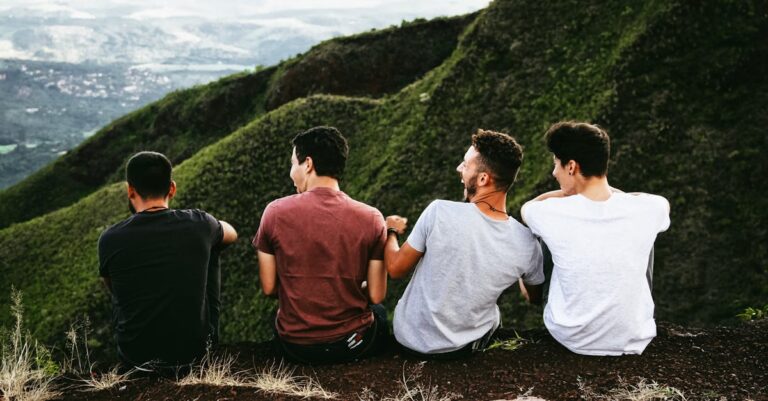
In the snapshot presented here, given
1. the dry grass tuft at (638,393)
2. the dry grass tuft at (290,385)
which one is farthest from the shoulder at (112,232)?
the dry grass tuft at (638,393)

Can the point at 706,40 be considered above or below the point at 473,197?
above

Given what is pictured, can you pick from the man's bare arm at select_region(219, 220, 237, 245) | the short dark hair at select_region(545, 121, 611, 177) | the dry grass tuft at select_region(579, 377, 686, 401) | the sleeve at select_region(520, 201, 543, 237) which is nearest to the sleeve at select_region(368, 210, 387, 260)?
the sleeve at select_region(520, 201, 543, 237)

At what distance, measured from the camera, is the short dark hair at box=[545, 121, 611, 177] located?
5.42 m

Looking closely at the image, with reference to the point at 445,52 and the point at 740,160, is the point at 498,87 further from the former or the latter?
the point at 445,52

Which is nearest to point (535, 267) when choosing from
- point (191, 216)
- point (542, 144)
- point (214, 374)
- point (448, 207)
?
point (448, 207)

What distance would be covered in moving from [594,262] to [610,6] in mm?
17626

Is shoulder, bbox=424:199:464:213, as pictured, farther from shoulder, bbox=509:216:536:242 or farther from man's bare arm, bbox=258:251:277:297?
man's bare arm, bbox=258:251:277:297

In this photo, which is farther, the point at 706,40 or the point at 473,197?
the point at 706,40

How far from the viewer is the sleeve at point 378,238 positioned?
5.68m

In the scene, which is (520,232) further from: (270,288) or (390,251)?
(270,288)

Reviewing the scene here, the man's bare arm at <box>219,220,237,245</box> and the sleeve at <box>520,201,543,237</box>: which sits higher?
the sleeve at <box>520,201,543,237</box>

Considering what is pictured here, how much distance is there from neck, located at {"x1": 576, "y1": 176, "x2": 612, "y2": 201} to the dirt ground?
1.50 meters

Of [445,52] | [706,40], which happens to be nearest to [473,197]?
[706,40]

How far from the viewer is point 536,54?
20.9 m
